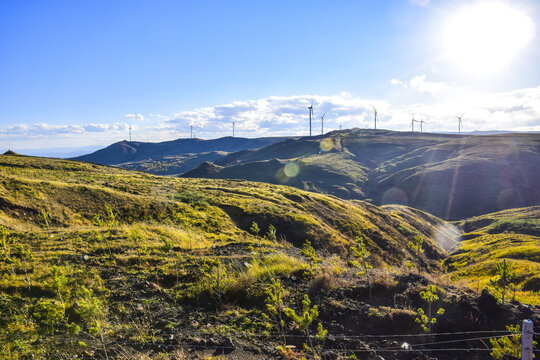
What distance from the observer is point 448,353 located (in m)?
9.38

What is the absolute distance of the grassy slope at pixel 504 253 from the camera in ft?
84.6

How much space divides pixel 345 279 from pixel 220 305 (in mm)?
6099

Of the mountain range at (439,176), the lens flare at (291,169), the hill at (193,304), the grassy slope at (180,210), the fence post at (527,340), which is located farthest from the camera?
the lens flare at (291,169)

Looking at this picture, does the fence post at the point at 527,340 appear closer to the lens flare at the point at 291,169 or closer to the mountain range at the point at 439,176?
the mountain range at the point at 439,176

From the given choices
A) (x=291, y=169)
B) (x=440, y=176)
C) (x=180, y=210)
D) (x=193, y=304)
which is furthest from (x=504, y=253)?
(x=291, y=169)

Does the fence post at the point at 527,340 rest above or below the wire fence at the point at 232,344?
above

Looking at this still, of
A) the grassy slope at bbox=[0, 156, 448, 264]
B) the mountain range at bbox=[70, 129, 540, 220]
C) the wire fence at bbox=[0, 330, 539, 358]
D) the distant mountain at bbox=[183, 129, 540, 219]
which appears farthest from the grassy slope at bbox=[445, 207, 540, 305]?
the mountain range at bbox=[70, 129, 540, 220]

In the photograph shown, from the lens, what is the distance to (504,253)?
45406 millimetres

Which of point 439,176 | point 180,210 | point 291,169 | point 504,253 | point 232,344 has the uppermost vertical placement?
point 291,169

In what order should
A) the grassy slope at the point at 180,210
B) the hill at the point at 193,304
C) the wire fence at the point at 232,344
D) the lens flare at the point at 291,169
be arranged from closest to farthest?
the wire fence at the point at 232,344 → the hill at the point at 193,304 → the grassy slope at the point at 180,210 → the lens flare at the point at 291,169

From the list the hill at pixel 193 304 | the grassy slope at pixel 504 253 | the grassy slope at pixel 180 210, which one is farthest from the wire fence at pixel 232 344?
the grassy slope at pixel 180 210

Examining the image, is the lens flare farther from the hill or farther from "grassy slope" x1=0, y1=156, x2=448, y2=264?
the hill

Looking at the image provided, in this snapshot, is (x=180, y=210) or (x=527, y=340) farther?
(x=180, y=210)

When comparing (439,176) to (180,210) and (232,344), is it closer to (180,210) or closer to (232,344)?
(180,210)
